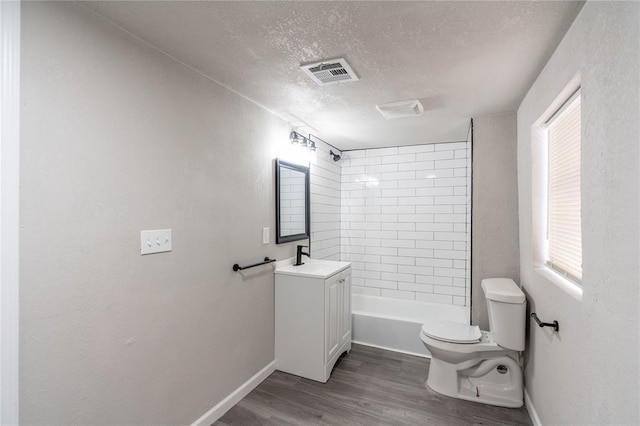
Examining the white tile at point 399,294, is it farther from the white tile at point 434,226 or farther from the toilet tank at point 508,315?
the toilet tank at point 508,315

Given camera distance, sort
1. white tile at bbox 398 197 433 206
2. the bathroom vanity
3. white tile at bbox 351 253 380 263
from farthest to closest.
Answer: white tile at bbox 351 253 380 263 → white tile at bbox 398 197 433 206 → the bathroom vanity

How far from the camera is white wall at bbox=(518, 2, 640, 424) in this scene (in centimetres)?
98

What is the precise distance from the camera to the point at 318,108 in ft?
8.59

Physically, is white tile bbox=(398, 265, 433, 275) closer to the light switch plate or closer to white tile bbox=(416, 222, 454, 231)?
white tile bbox=(416, 222, 454, 231)

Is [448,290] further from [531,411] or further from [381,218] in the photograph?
[531,411]

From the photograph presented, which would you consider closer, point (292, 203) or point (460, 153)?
point (292, 203)

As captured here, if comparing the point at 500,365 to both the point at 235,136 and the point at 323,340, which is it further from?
the point at 235,136

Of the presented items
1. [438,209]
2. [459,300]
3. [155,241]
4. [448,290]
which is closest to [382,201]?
[438,209]

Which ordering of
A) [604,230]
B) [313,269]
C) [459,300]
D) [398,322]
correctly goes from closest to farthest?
[604,230], [313,269], [398,322], [459,300]

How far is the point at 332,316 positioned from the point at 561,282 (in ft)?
5.58

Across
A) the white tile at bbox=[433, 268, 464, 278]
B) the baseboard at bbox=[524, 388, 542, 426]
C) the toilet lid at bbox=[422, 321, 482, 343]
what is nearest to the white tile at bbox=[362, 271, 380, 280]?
the white tile at bbox=[433, 268, 464, 278]

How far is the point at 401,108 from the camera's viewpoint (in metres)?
2.46

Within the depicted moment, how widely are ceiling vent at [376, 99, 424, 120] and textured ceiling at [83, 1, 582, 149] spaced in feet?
0.14

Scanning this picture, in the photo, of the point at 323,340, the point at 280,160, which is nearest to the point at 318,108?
the point at 280,160
